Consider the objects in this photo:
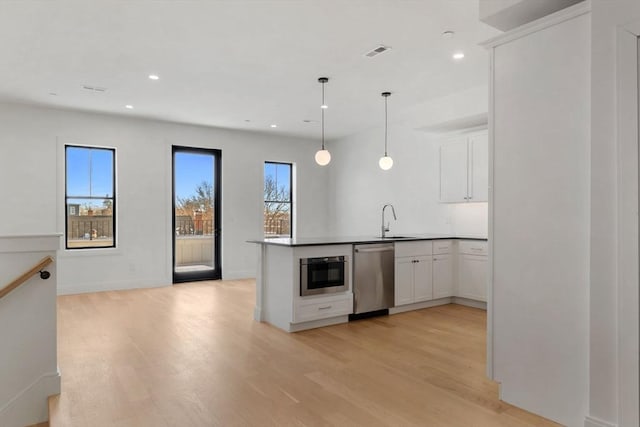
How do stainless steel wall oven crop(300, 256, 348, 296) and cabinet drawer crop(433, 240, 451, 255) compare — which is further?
cabinet drawer crop(433, 240, 451, 255)

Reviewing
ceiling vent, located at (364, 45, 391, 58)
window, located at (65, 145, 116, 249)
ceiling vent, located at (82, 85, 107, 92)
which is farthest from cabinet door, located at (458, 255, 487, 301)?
window, located at (65, 145, 116, 249)

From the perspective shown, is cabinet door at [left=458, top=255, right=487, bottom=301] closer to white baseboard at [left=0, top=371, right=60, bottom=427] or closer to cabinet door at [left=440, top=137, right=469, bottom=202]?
cabinet door at [left=440, top=137, right=469, bottom=202]

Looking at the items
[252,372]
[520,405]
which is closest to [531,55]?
[520,405]

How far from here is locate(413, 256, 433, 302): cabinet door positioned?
5.29m

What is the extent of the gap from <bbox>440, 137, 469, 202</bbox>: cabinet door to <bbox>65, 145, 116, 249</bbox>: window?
5.53 m

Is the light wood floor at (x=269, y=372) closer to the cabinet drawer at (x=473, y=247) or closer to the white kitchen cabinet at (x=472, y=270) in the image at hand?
the white kitchen cabinet at (x=472, y=270)

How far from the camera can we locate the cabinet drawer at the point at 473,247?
5.41m

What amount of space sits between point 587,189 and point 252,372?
8.48ft

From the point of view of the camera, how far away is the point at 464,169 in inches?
231

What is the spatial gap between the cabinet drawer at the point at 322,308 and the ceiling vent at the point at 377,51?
2.69 m

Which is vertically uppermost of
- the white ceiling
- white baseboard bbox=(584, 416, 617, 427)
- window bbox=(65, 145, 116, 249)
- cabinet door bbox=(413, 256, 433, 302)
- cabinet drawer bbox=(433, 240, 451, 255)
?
the white ceiling

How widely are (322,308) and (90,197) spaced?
15.5 feet

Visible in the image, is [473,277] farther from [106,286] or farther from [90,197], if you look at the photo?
[90,197]

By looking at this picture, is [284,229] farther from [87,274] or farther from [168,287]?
[87,274]
